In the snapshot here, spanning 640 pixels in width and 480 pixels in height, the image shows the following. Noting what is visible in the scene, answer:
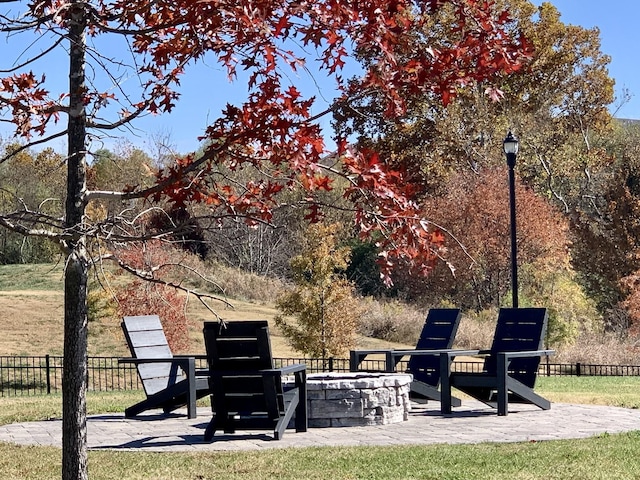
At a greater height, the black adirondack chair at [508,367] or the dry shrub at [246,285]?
the dry shrub at [246,285]

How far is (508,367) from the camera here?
1076 centimetres

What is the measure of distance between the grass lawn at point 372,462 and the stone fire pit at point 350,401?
155cm

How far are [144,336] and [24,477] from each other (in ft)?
13.2

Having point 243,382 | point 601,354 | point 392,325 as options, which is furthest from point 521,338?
point 392,325

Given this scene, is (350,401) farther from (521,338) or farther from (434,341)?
(434,341)

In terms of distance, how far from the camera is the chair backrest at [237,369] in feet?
27.5

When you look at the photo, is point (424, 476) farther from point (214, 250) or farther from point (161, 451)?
point (214, 250)

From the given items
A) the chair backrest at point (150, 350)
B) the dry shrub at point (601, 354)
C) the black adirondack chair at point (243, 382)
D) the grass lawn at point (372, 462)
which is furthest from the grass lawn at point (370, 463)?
the dry shrub at point (601, 354)

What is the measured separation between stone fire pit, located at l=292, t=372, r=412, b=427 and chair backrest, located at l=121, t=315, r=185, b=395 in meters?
2.06

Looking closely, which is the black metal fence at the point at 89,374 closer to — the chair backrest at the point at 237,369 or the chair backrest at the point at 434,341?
the chair backrest at the point at 434,341

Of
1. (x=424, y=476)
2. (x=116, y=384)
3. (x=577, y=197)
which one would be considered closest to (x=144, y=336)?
(x=424, y=476)

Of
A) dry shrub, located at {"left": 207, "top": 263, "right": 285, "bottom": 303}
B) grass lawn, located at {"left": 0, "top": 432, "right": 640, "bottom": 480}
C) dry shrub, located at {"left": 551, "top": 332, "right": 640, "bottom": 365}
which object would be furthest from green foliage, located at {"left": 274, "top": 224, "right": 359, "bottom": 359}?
dry shrub, located at {"left": 207, "top": 263, "right": 285, "bottom": 303}

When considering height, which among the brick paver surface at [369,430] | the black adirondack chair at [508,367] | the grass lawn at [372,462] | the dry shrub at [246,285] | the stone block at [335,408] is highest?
the dry shrub at [246,285]

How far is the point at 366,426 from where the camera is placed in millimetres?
9500
